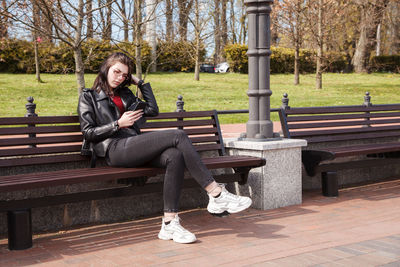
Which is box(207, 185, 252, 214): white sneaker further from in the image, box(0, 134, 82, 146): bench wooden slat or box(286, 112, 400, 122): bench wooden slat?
box(286, 112, 400, 122): bench wooden slat

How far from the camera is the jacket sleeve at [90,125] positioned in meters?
4.75

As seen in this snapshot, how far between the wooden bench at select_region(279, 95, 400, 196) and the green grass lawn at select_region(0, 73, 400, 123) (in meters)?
7.12

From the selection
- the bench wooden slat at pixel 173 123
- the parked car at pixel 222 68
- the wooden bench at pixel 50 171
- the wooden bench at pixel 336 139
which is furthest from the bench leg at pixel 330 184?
the parked car at pixel 222 68

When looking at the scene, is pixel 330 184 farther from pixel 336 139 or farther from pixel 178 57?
pixel 178 57

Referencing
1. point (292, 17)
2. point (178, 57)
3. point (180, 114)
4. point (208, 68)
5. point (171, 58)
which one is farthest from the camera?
point (208, 68)

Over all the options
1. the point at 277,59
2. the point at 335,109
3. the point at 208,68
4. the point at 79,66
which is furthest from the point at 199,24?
the point at 335,109

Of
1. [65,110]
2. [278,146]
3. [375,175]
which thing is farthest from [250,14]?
[65,110]

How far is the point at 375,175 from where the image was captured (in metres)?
7.65

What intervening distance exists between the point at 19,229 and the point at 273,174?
267 centimetres

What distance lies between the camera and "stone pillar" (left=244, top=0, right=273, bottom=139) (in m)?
5.92

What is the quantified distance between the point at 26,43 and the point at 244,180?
20789mm

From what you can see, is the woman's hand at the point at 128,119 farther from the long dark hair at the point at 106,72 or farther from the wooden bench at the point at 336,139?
the wooden bench at the point at 336,139

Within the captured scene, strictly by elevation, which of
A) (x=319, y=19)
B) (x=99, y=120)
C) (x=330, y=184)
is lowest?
(x=330, y=184)

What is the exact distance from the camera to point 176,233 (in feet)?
14.8
